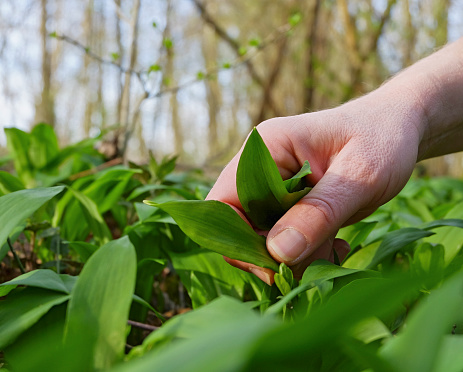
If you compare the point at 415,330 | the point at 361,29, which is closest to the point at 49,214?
the point at 415,330

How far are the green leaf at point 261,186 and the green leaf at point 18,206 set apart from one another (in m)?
0.25

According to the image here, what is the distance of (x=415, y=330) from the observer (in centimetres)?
29

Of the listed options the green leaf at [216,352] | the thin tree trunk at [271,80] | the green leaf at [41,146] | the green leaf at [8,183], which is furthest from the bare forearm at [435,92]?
the thin tree trunk at [271,80]

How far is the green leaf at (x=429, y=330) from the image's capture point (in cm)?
27

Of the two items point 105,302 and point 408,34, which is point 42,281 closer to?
point 105,302

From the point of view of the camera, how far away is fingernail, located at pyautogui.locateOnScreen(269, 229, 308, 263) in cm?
68

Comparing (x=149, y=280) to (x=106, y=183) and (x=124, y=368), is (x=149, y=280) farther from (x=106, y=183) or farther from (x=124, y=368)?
(x=124, y=368)

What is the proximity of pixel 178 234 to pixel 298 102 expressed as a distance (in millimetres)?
4480

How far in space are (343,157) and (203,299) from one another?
0.34 meters

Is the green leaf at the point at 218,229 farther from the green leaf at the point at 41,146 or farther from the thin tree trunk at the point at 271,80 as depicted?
the thin tree trunk at the point at 271,80

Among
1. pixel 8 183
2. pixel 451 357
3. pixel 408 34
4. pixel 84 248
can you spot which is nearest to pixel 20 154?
pixel 8 183

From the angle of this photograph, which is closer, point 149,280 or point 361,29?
point 149,280

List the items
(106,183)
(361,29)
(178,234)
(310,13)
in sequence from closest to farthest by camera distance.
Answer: (178,234), (106,183), (310,13), (361,29)

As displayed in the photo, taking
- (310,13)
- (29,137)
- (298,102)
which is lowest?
(298,102)
